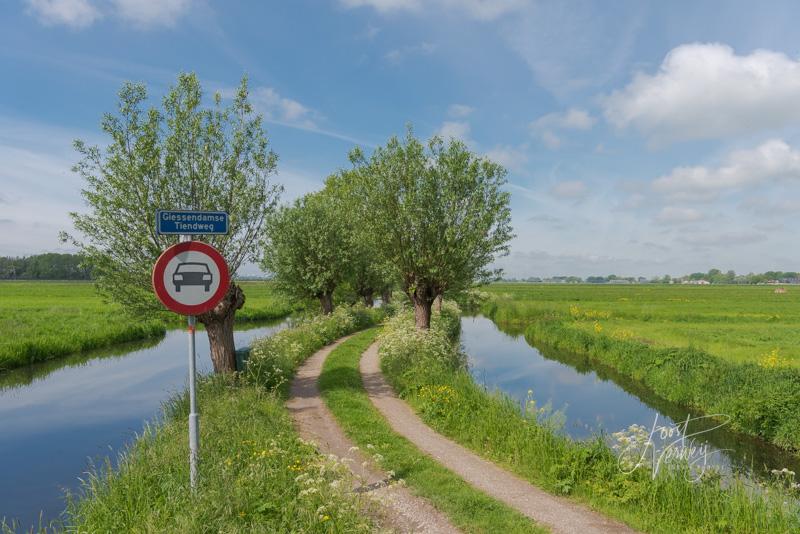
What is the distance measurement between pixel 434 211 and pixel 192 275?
51.0ft

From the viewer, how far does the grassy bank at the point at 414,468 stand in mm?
6676

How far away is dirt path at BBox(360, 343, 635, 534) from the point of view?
6.79 m

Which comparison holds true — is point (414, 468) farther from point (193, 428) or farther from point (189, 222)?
point (189, 222)

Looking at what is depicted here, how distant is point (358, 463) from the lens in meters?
8.98

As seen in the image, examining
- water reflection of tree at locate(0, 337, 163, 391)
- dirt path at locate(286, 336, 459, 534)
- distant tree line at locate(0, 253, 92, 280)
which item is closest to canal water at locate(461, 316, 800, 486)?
dirt path at locate(286, 336, 459, 534)

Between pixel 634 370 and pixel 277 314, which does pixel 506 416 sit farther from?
pixel 277 314

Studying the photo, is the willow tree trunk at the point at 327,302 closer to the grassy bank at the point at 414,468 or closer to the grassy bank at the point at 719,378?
the grassy bank at the point at 719,378

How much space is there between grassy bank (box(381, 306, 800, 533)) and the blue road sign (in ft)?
23.1

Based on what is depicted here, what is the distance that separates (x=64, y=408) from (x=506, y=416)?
640 inches

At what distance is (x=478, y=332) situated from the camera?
143ft

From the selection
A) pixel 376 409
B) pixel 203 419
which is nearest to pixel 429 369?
pixel 376 409

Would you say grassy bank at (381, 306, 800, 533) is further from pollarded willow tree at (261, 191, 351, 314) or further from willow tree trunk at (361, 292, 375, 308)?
willow tree trunk at (361, 292, 375, 308)

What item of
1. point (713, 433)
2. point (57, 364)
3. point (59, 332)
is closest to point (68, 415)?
point (57, 364)

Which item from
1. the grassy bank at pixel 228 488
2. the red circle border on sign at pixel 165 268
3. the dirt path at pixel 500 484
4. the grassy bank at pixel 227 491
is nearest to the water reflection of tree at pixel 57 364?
the grassy bank at pixel 228 488
